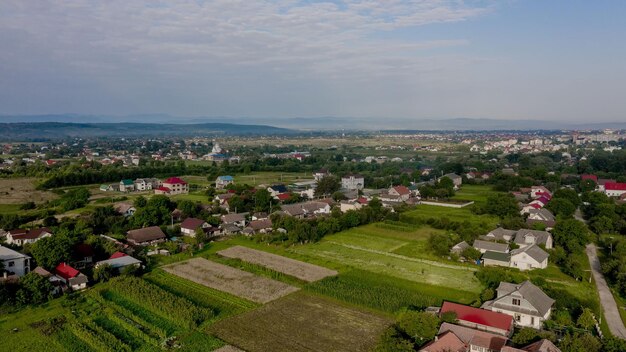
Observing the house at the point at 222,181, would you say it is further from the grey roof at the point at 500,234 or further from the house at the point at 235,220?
the grey roof at the point at 500,234

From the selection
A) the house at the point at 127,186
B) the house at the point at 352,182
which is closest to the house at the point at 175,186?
the house at the point at 127,186

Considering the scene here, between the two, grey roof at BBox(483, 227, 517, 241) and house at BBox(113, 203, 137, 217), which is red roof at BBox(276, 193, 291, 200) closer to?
house at BBox(113, 203, 137, 217)

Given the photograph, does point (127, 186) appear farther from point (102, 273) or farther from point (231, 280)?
point (231, 280)

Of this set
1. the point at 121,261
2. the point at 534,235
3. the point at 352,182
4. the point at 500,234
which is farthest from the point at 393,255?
the point at 352,182

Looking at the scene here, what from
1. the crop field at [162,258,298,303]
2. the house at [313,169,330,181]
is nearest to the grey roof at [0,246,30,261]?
the crop field at [162,258,298,303]

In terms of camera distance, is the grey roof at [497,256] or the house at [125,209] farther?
the house at [125,209]
